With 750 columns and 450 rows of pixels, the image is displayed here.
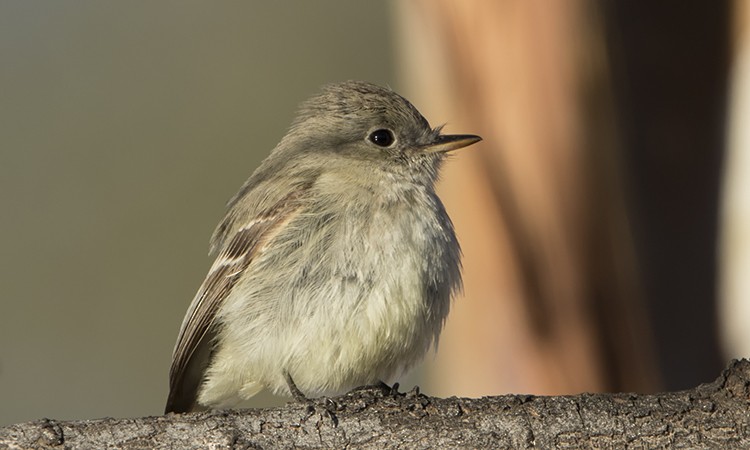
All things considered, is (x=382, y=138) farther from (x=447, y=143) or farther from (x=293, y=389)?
(x=293, y=389)

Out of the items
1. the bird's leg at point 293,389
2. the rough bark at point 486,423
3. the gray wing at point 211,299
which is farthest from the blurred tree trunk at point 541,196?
the rough bark at point 486,423

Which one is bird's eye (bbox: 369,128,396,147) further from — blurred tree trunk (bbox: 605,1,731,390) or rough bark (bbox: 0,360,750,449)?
rough bark (bbox: 0,360,750,449)

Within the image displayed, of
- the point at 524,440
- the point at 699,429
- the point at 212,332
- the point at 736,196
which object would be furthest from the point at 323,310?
the point at 736,196

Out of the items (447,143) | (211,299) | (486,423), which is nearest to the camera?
(486,423)

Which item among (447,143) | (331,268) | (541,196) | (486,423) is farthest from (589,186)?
(486,423)

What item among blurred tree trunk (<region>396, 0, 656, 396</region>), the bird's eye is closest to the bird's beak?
the bird's eye

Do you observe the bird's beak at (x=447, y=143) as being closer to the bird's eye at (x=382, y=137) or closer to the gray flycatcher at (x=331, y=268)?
the gray flycatcher at (x=331, y=268)

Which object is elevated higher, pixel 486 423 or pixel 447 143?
pixel 447 143
